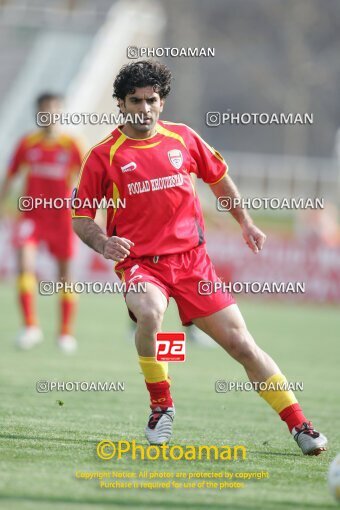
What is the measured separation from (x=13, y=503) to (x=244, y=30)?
38609mm

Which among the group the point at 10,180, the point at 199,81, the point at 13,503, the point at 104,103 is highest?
the point at 199,81

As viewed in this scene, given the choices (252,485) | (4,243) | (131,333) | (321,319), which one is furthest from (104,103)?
(252,485)

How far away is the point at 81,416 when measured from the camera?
6.65 meters

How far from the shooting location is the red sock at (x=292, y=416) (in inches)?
220

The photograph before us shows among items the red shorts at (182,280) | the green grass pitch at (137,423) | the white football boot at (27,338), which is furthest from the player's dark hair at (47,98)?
the red shorts at (182,280)

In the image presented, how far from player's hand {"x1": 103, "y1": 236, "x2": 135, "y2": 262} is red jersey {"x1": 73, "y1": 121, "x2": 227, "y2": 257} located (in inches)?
9.5

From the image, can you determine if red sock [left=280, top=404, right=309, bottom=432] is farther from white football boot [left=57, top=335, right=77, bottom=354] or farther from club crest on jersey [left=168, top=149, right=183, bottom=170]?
white football boot [left=57, top=335, right=77, bottom=354]

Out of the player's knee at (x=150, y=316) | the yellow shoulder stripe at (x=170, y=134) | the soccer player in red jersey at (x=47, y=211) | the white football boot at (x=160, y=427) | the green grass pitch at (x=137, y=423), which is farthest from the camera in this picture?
the soccer player in red jersey at (x=47, y=211)

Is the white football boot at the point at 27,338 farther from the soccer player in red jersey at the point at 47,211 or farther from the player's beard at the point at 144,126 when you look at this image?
the player's beard at the point at 144,126

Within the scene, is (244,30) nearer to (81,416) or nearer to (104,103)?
(104,103)

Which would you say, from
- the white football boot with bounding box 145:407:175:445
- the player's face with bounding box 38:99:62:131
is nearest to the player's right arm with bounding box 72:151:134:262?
the white football boot with bounding box 145:407:175:445

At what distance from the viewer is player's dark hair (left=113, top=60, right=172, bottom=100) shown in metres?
5.67

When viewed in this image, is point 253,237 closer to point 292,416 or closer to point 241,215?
point 241,215

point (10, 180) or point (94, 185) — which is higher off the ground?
point (10, 180)
